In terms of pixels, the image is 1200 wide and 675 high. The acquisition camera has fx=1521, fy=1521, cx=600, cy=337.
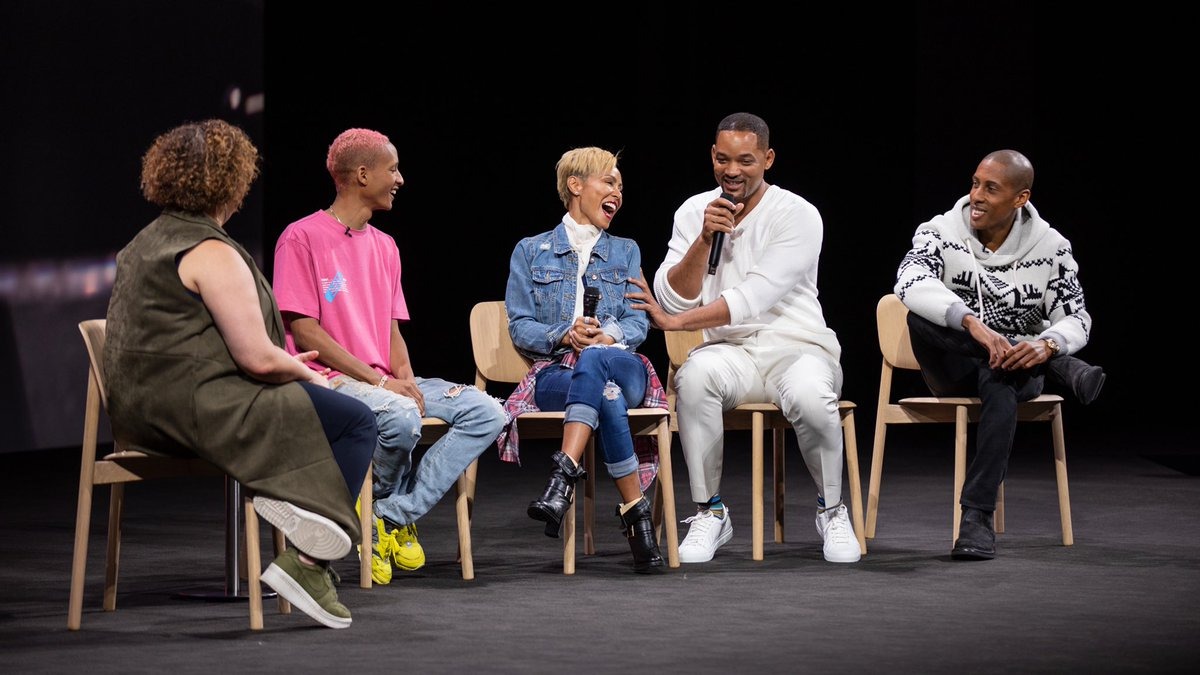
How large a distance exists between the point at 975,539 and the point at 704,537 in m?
0.68

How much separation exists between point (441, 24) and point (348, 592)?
197 inches

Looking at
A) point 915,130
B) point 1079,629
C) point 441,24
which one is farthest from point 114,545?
point 915,130

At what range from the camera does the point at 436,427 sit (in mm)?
3660

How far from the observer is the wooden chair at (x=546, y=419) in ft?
12.4

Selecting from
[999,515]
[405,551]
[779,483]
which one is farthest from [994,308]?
[405,551]

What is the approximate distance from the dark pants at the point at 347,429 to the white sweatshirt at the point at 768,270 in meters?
1.20

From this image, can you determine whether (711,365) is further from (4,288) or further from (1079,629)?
(4,288)

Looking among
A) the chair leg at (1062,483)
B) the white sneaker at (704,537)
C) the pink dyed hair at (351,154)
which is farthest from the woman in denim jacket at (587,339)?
the chair leg at (1062,483)

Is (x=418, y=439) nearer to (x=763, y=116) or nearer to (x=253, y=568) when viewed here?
(x=253, y=568)

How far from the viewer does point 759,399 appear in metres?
3.97

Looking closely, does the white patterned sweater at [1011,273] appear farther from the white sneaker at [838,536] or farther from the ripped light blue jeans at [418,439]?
the ripped light blue jeans at [418,439]

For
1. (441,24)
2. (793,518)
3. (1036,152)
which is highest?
(441,24)

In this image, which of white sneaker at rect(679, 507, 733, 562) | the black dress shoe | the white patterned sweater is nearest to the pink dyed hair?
white sneaker at rect(679, 507, 733, 562)

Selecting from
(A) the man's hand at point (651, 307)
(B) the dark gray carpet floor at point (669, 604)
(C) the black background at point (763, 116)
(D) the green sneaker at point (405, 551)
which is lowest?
(B) the dark gray carpet floor at point (669, 604)
